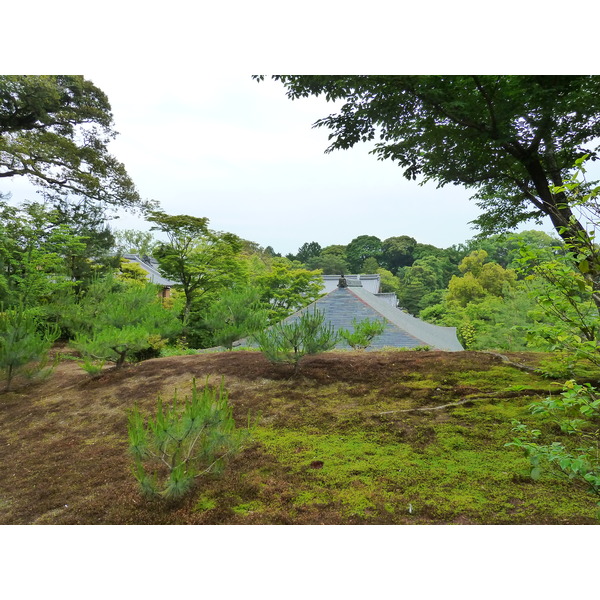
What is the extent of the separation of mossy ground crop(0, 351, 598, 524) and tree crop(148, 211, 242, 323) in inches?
141

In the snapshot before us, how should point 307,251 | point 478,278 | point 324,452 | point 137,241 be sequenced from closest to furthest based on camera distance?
point 324,452 < point 478,278 < point 307,251 < point 137,241

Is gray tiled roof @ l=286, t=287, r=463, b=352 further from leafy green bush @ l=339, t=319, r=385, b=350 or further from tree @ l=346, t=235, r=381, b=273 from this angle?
tree @ l=346, t=235, r=381, b=273

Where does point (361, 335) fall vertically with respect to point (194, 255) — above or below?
below

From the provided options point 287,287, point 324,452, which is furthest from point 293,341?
point 287,287

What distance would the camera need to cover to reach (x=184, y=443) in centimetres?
143

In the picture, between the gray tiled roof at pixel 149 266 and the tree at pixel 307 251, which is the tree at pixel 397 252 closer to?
the tree at pixel 307 251

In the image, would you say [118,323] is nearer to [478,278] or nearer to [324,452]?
[324,452]

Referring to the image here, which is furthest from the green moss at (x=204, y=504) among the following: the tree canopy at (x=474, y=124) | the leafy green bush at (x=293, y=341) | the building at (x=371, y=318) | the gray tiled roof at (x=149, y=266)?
the gray tiled roof at (x=149, y=266)

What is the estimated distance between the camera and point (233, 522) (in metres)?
1.33

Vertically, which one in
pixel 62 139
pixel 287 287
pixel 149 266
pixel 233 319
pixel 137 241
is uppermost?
pixel 62 139

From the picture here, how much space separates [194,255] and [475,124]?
4.89m

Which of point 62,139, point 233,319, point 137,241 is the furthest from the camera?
point 137,241

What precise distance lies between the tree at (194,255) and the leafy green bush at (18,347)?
110 inches
